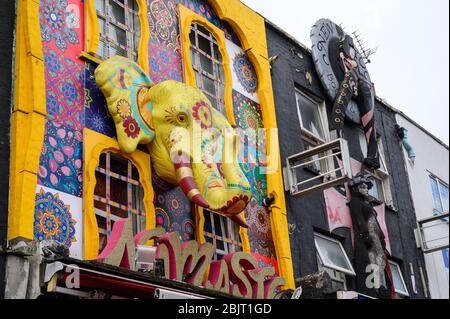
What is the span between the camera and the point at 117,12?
13.7m

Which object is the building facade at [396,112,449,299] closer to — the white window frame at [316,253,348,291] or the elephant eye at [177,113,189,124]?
the white window frame at [316,253,348,291]

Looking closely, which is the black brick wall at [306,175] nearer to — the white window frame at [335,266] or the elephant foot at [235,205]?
the white window frame at [335,266]

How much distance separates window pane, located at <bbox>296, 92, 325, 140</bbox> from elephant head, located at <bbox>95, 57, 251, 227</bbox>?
515 centimetres

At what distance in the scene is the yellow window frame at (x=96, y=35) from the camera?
1245 cm

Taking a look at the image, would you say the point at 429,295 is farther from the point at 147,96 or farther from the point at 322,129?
the point at 147,96

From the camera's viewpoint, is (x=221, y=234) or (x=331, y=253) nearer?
(x=221, y=234)

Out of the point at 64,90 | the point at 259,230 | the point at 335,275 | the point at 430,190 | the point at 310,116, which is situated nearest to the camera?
the point at 64,90

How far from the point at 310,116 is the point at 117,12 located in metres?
6.07

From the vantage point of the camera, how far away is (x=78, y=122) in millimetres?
11758

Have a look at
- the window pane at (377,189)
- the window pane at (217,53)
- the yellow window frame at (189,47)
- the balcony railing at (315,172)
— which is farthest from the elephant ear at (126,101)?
the window pane at (377,189)

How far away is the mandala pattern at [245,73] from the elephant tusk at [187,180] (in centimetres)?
411

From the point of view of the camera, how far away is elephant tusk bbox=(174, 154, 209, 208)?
39.2 feet

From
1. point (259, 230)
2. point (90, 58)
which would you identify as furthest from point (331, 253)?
point (90, 58)

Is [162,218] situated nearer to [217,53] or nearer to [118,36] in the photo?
[118,36]
